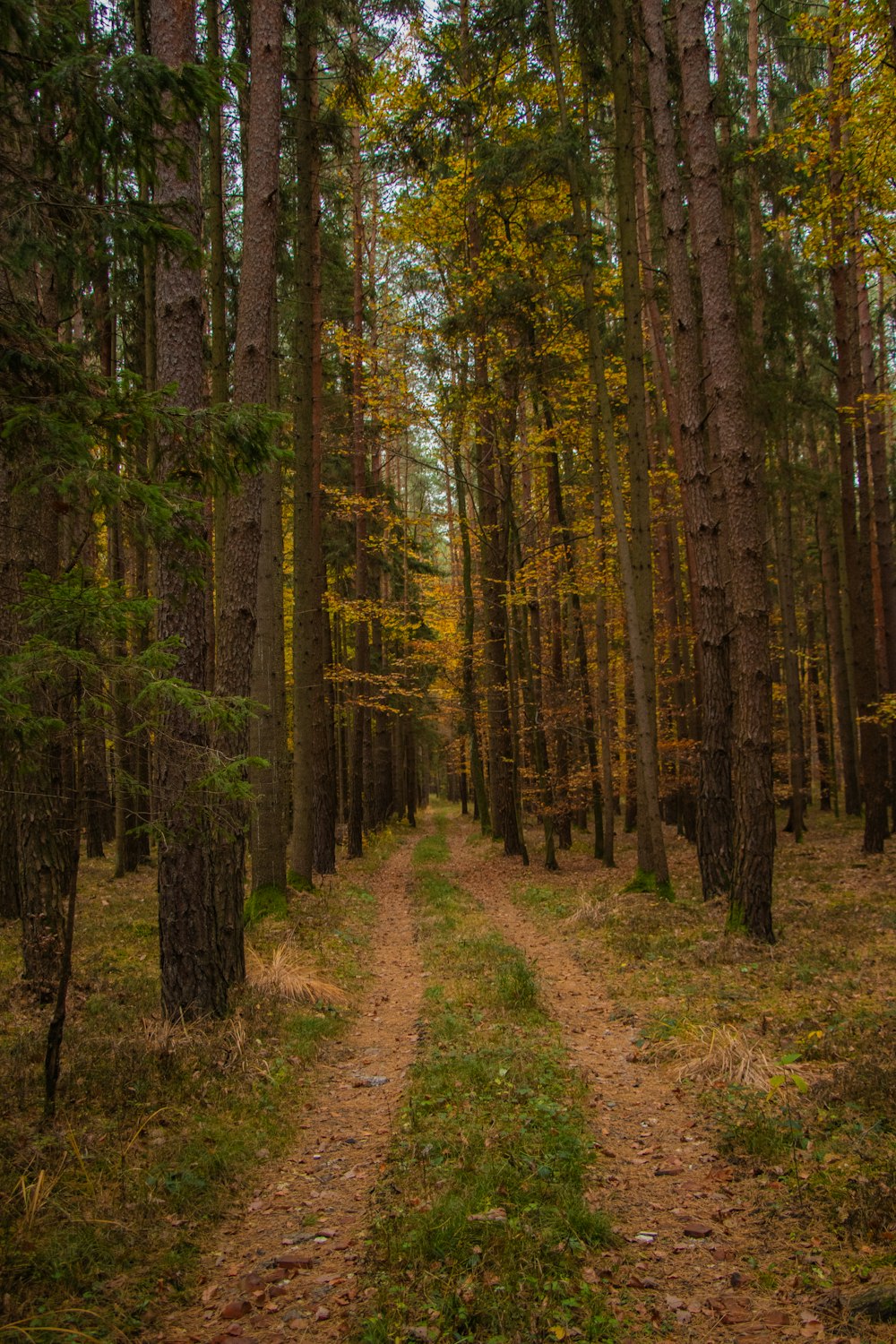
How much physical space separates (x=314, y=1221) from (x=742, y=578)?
24.0 ft

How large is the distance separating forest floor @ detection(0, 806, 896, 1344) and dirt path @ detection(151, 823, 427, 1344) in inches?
0.6

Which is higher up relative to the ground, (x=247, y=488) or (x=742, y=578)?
(x=247, y=488)

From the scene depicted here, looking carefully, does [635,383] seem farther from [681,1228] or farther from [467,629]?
[467,629]

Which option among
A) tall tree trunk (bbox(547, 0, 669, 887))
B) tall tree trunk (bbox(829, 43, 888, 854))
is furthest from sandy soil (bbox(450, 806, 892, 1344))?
tall tree trunk (bbox(829, 43, 888, 854))

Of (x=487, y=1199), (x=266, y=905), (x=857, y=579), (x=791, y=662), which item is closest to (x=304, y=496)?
(x=266, y=905)

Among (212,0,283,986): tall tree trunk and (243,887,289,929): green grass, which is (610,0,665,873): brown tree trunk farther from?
(212,0,283,986): tall tree trunk

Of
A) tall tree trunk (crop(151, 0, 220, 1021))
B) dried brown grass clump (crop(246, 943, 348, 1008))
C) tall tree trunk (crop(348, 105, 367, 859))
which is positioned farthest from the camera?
tall tree trunk (crop(348, 105, 367, 859))

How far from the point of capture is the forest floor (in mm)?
3426

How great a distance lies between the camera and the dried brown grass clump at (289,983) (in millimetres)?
7719

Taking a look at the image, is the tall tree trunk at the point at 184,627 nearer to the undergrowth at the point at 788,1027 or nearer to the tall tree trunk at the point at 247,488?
the tall tree trunk at the point at 247,488

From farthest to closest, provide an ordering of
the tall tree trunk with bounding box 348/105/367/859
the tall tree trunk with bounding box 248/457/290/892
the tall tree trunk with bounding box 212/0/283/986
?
the tall tree trunk with bounding box 348/105/367/859 → the tall tree trunk with bounding box 248/457/290/892 → the tall tree trunk with bounding box 212/0/283/986

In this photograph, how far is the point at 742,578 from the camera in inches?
349

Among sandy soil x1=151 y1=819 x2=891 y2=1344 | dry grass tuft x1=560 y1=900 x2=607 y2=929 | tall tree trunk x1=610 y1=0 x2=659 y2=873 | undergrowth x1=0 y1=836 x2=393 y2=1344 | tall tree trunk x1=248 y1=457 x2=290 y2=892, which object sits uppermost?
tall tree trunk x1=610 y1=0 x2=659 y2=873

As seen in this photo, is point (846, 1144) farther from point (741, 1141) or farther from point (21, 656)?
point (21, 656)
